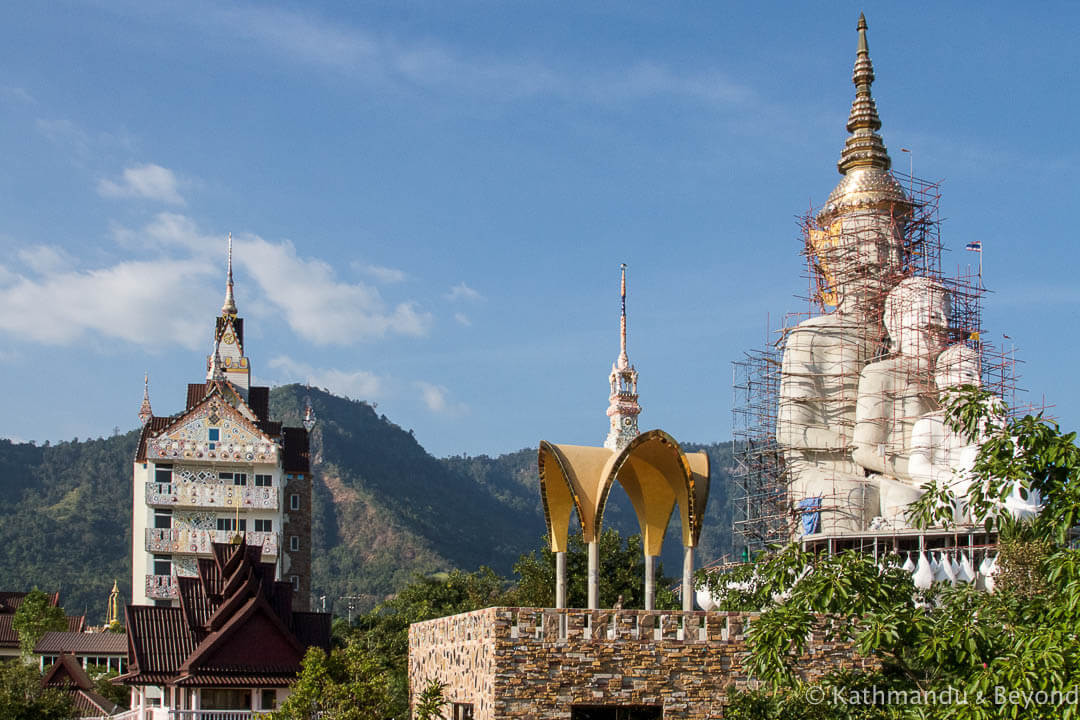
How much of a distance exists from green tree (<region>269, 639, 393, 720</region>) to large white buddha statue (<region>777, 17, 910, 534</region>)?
3021cm

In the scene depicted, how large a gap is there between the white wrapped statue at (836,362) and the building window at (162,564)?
26418mm

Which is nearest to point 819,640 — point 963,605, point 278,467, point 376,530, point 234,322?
point 963,605

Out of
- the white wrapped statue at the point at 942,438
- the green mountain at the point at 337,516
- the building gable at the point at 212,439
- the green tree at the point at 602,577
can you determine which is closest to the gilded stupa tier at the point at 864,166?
the white wrapped statue at the point at 942,438

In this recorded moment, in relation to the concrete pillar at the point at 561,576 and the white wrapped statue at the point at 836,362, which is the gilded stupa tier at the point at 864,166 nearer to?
the white wrapped statue at the point at 836,362

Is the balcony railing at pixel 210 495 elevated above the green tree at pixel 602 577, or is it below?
above

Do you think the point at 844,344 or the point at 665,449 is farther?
the point at 844,344

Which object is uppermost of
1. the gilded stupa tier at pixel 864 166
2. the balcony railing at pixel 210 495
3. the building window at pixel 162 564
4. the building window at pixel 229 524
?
the gilded stupa tier at pixel 864 166

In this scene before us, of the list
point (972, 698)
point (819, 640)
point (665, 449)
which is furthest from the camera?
point (665, 449)

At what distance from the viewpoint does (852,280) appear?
2306 inches

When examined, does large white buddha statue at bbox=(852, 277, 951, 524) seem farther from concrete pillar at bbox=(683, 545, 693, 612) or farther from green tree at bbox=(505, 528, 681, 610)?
concrete pillar at bbox=(683, 545, 693, 612)

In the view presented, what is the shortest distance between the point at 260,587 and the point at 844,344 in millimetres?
33668

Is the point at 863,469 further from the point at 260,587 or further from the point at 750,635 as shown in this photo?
the point at 750,635

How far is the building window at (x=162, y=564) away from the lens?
178 ft

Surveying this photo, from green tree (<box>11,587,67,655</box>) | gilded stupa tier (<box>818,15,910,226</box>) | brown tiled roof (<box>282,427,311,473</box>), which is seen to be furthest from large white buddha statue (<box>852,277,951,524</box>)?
green tree (<box>11,587,67,655</box>)
